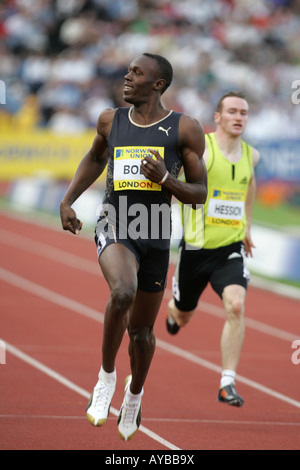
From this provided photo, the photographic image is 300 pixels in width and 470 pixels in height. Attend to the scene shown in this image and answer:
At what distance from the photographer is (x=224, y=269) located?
7605 millimetres

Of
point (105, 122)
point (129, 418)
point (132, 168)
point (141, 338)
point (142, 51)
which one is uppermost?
point (142, 51)

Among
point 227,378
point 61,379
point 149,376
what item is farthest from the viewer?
point 149,376

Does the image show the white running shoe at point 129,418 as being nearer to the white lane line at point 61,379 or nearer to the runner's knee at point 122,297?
the white lane line at point 61,379

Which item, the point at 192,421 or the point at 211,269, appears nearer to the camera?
the point at 192,421

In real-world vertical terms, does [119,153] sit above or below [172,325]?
above

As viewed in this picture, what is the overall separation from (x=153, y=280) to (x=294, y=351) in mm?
4365

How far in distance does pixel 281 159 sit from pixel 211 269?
11.9m

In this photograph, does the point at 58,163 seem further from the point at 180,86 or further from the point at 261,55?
the point at 261,55

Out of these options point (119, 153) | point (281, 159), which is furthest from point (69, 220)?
point (281, 159)

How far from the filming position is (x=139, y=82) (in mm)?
5582

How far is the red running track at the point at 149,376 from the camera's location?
6277 millimetres

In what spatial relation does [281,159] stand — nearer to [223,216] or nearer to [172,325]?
[172,325]

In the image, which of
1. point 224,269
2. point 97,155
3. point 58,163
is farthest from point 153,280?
point 58,163

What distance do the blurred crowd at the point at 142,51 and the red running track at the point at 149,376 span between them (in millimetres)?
9632
